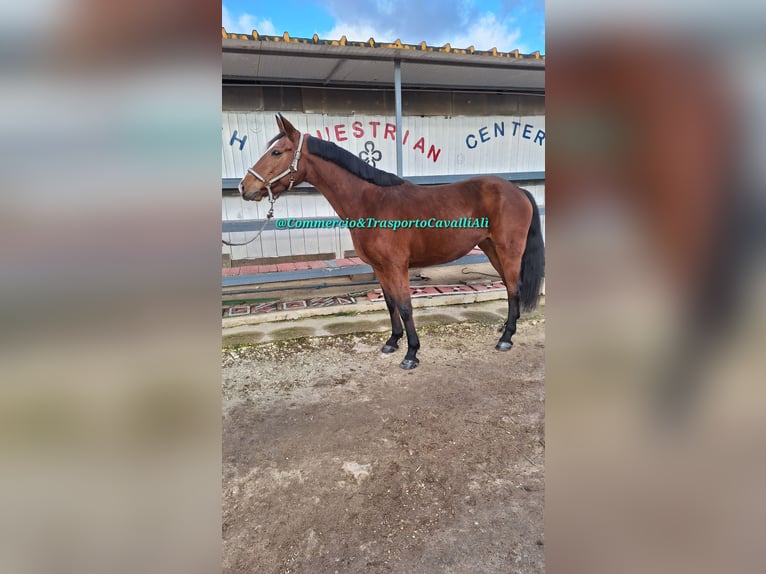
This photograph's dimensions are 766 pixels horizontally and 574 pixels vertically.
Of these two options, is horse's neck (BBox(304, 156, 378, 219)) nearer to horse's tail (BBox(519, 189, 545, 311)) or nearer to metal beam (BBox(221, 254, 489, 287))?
horse's tail (BBox(519, 189, 545, 311))

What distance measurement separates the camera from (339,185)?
2738 mm

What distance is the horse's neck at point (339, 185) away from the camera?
8.86 ft

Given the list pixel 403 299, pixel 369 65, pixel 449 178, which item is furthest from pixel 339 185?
pixel 449 178

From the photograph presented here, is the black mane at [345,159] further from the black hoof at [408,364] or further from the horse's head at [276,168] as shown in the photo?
the black hoof at [408,364]

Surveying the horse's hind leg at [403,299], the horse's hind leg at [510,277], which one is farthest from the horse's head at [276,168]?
the horse's hind leg at [510,277]

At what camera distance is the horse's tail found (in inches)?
125

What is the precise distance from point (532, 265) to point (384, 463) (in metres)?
A: 2.03

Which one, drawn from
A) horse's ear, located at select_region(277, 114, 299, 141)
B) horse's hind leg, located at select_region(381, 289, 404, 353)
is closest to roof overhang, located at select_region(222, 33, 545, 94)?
horse's ear, located at select_region(277, 114, 299, 141)

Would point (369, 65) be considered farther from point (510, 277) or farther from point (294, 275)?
point (510, 277)

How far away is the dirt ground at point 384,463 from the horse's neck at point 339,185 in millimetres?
1136
